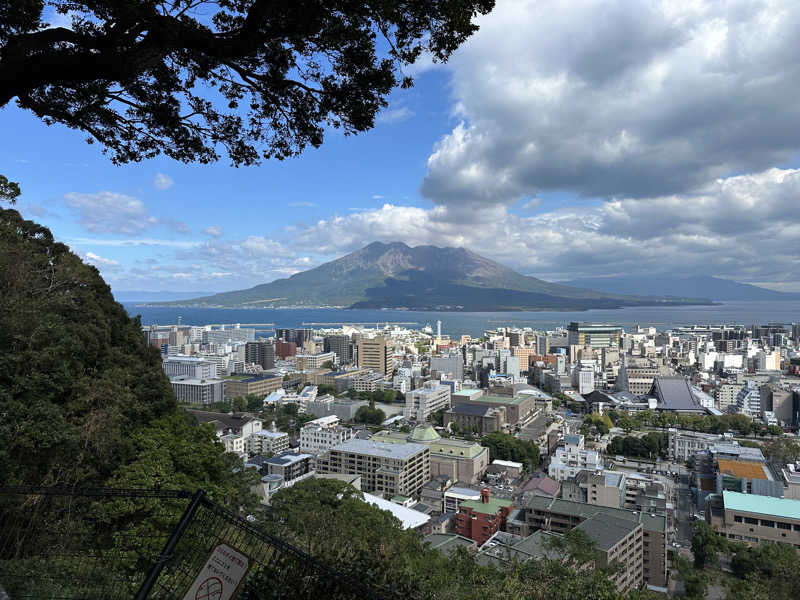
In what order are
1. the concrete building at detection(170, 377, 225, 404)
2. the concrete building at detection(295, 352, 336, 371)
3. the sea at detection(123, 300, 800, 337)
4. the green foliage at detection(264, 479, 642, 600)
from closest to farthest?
1. the green foliage at detection(264, 479, 642, 600)
2. the concrete building at detection(170, 377, 225, 404)
3. the concrete building at detection(295, 352, 336, 371)
4. the sea at detection(123, 300, 800, 337)

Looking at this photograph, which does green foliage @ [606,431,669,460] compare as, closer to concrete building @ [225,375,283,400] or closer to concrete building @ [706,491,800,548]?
concrete building @ [706,491,800,548]

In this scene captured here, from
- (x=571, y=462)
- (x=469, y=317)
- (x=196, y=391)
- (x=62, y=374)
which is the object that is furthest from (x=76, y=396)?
(x=469, y=317)

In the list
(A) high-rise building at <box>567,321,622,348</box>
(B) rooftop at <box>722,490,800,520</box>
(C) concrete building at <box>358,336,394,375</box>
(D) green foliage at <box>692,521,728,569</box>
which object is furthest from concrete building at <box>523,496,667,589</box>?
(A) high-rise building at <box>567,321,622,348</box>

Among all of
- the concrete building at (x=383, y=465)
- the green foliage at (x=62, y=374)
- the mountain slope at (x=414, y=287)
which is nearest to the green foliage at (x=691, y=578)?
the concrete building at (x=383, y=465)

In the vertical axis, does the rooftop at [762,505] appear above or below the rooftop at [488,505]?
above

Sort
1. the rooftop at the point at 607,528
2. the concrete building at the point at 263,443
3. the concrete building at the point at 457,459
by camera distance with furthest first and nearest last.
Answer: the concrete building at the point at 263,443 < the concrete building at the point at 457,459 < the rooftop at the point at 607,528

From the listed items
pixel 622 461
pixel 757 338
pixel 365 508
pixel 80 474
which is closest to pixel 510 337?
pixel 757 338

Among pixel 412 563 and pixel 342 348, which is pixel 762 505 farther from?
pixel 342 348

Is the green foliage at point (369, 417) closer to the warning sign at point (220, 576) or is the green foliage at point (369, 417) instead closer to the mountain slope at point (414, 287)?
the warning sign at point (220, 576)
